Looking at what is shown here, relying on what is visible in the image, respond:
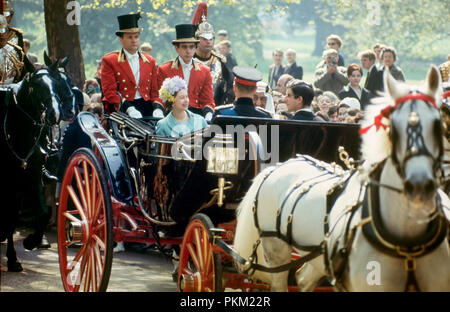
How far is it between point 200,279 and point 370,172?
6.01 feet

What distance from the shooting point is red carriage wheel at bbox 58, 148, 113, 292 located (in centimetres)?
648

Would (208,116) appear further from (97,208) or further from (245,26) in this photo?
(245,26)

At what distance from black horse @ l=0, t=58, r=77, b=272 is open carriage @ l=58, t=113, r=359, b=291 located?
649mm

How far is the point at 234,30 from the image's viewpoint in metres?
45.0

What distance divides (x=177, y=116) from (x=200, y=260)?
6.60 feet

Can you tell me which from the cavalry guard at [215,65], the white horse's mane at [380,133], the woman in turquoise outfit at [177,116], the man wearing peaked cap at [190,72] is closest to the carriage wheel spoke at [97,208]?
the woman in turquoise outfit at [177,116]

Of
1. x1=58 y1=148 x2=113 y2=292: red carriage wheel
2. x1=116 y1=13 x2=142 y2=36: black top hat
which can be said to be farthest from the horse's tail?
x1=116 y1=13 x2=142 y2=36: black top hat

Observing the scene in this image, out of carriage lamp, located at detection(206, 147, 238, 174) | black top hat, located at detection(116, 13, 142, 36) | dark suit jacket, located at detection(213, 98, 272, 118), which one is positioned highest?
black top hat, located at detection(116, 13, 142, 36)

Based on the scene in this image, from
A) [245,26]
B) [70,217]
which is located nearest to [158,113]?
[70,217]

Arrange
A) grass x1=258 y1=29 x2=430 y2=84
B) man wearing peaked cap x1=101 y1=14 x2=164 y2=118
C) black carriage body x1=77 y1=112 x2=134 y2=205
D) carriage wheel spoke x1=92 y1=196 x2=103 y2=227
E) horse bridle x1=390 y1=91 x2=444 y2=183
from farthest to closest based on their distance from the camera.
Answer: grass x1=258 y1=29 x2=430 y2=84 < man wearing peaked cap x1=101 y1=14 x2=164 y2=118 < black carriage body x1=77 y1=112 x2=134 y2=205 < carriage wheel spoke x1=92 y1=196 x2=103 y2=227 < horse bridle x1=390 y1=91 x2=444 y2=183

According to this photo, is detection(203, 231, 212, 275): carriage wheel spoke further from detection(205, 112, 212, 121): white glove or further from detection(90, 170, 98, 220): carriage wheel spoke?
detection(205, 112, 212, 121): white glove

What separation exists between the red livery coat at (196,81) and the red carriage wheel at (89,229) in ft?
5.24

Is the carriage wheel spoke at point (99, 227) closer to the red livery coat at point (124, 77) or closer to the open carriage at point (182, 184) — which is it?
the open carriage at point (182, 184)
